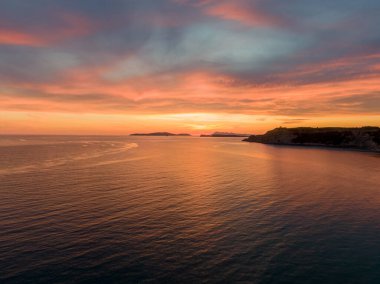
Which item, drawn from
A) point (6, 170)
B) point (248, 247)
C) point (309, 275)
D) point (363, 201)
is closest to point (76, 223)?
point (248, 247)

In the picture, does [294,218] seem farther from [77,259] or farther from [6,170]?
[6,170]

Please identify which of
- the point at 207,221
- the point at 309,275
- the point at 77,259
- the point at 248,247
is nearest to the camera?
the point at 309,275

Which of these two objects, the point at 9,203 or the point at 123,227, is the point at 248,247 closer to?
the point at 123,227

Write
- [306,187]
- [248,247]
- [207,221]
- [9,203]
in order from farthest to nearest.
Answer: [306,187]
[9,203]
[207,221]
[248,247]

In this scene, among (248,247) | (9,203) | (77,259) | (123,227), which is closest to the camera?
(77,259)

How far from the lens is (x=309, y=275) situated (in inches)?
771

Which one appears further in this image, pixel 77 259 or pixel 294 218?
pixel 294 218

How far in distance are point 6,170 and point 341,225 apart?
73.6 metres

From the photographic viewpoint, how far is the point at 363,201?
41125mm

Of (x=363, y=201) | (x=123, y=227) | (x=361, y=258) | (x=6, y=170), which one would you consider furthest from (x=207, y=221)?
(x=6, y=170)

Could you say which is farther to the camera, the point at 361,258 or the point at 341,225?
the point at 341,225

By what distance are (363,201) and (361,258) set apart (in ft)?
74.7

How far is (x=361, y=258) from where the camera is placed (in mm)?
22234

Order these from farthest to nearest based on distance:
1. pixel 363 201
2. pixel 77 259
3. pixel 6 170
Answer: pixel 6 170
pixel 363 201
pixel 77 259
